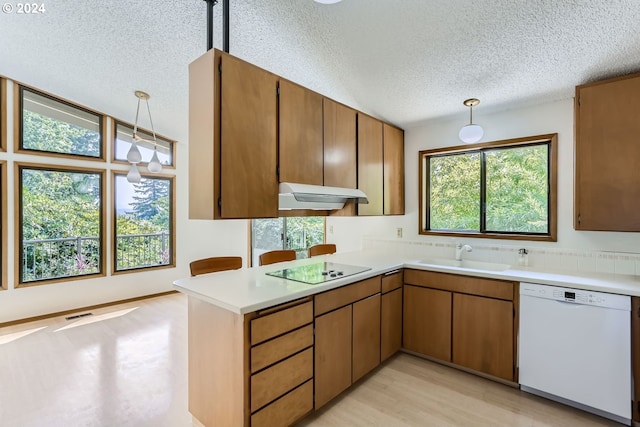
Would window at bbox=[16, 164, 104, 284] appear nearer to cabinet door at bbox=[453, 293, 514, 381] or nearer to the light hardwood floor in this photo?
the light hardwood floor

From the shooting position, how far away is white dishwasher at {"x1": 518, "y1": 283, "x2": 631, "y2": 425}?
6.37 ft

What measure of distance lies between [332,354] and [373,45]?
2292mm

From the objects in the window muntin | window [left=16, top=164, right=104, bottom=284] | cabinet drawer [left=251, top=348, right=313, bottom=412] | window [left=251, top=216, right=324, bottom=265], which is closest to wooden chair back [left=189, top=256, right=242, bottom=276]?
cabinet drawer [left=251, top=348, right=313, bottom=412]

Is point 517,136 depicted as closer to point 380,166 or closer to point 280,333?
point 380,166

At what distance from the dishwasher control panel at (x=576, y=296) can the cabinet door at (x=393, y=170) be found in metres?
1.52

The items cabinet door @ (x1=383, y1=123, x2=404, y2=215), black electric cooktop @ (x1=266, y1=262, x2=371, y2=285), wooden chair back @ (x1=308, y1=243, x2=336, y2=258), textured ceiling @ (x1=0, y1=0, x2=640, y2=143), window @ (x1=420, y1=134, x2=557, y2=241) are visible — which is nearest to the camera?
textured ceiling @ (x1=0, y1=0, x2=640, y2=143)

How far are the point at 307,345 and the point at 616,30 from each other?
8.94ft

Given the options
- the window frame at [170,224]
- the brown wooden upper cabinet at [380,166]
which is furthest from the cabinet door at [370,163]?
the window frame at [170,224]

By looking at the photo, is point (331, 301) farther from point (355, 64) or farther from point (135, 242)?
point (135, 242)

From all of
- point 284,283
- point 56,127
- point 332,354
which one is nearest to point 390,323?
point 332,354

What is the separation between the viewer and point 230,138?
193cm

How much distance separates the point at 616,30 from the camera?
1.82m

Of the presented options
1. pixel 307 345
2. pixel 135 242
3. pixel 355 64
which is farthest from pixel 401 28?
pixel 135 242

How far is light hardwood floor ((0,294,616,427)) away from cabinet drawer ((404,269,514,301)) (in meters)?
0.74
